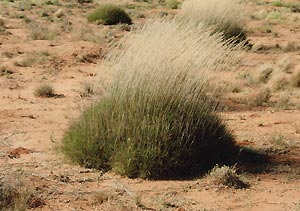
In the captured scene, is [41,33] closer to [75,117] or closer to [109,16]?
[109,16]

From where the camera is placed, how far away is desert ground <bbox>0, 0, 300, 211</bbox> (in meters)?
5.91

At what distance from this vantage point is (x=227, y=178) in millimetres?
6359

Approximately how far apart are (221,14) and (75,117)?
36.9 feet

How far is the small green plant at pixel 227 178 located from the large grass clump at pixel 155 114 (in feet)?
1.30

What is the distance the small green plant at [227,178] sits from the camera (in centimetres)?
635

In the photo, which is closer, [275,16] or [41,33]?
[41,33]

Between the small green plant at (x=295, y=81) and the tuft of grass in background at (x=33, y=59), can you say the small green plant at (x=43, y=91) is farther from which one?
the small green plant at (x=295, y=81)

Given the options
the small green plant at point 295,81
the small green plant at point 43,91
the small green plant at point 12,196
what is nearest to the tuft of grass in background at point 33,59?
the small green plant at point 43,91

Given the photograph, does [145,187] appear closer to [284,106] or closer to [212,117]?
[212,117]

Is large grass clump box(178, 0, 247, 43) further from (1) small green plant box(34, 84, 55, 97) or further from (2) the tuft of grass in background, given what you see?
(1) small green plant box(34, 84, 55, 97)

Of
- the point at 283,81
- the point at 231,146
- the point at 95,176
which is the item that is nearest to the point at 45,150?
the point at 95,176

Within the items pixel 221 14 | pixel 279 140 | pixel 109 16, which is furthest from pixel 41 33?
pixel 279 140

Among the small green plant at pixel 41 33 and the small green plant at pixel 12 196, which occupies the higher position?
the small green plant at pixel 12 196

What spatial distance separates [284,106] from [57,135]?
4777 millimetres
